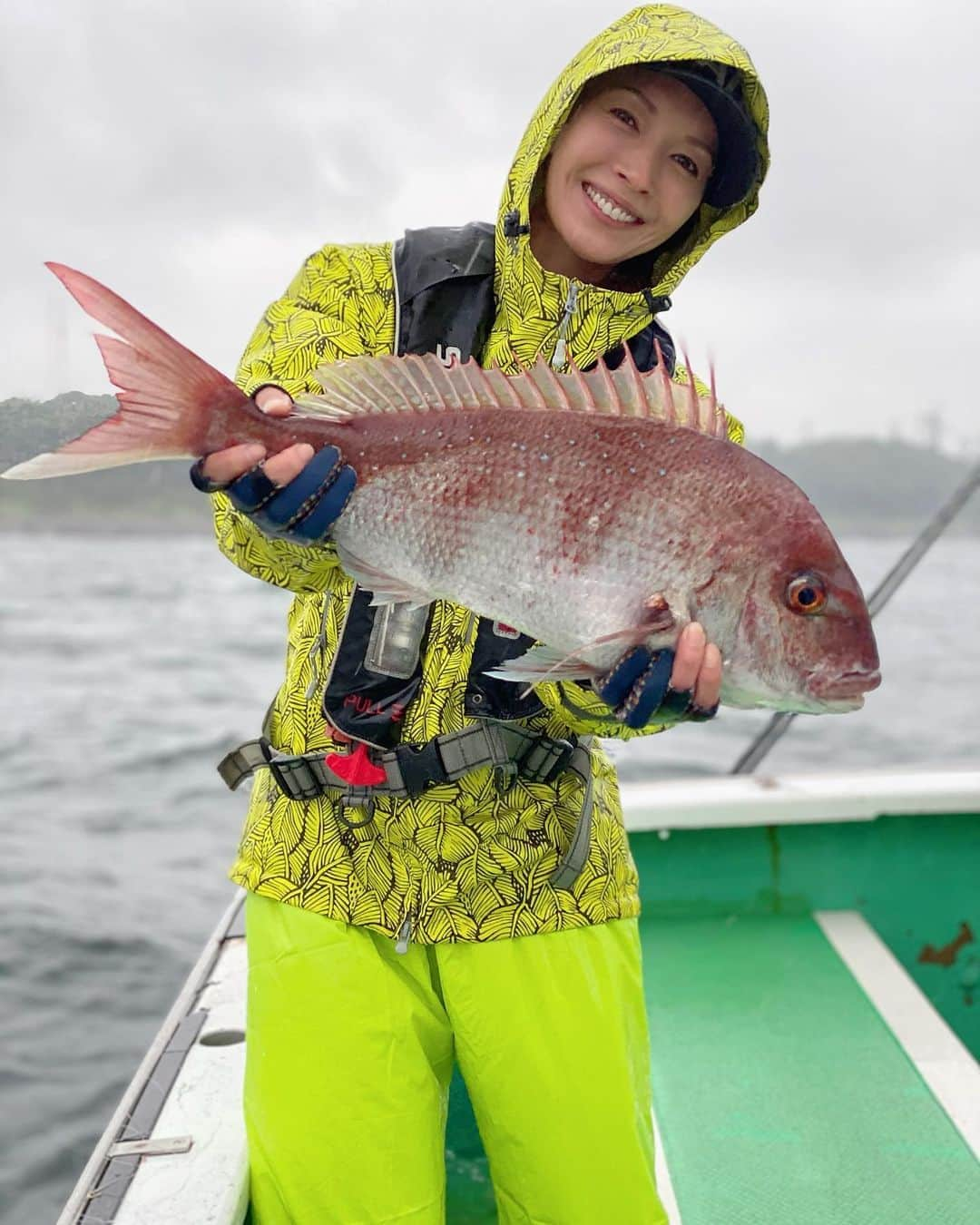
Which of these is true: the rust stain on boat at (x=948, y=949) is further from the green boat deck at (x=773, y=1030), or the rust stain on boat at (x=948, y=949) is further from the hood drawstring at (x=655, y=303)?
the hood drawstring at (x=655, y=303)

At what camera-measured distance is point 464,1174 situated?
329 cm

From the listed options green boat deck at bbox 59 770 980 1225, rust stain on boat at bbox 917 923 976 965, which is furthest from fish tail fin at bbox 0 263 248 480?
rust stain on boat at bbox 917 923 976 965

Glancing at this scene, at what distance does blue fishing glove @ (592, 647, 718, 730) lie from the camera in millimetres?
1903

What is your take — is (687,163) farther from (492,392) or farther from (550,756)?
(550,756)

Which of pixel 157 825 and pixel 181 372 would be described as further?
pixel 157 825

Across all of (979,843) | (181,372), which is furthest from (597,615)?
(979,843)

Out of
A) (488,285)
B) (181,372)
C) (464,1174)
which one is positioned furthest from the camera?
(464,1174)

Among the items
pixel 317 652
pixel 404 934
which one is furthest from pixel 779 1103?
pixel 317 652

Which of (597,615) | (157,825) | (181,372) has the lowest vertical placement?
(157,825)

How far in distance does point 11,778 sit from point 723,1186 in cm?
1033

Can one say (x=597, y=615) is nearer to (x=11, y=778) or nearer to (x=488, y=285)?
(x=488, y=285)

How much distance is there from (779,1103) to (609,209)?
2.62m

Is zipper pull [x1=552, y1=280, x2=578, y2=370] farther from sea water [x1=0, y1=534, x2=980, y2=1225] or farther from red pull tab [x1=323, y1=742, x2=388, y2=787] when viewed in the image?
sea water [x1=0, y1=534, x2=980, y2=1225]

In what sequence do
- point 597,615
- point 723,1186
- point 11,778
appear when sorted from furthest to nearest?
point 11,778
point 723,1186
point 597,615
